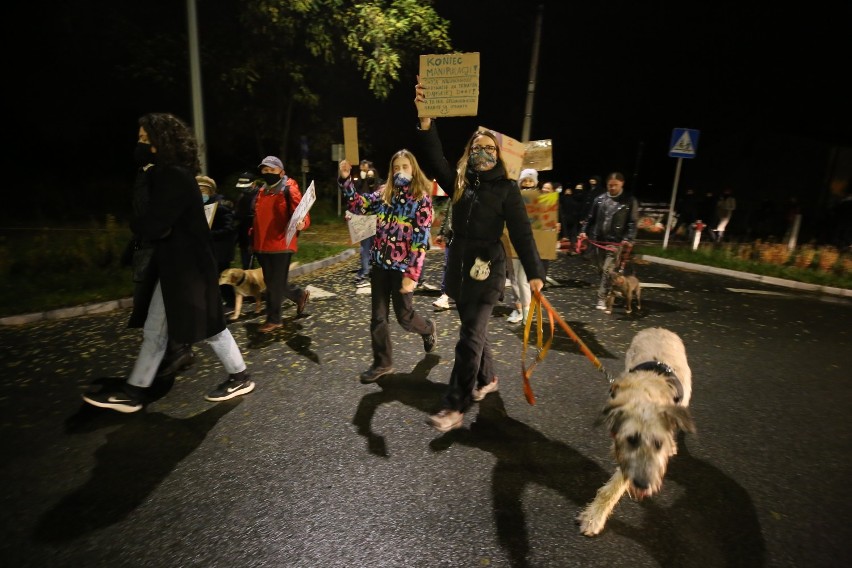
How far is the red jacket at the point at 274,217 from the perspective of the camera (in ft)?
17.4

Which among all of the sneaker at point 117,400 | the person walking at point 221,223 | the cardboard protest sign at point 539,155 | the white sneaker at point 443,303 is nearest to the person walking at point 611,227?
the cardboard protest sign at point 539,155

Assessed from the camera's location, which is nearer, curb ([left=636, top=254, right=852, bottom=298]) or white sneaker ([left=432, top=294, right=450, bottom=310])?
white sneaker ([left=432, top=294, right=450, bottom=310])

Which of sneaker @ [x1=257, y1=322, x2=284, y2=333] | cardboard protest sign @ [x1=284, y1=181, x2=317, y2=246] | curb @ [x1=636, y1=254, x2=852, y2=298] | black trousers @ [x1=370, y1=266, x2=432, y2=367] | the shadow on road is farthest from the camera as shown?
curb @ [x1=636, y1=254, x2=852, y2=298]

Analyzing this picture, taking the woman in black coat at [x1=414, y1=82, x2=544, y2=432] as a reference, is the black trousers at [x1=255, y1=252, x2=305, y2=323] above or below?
below

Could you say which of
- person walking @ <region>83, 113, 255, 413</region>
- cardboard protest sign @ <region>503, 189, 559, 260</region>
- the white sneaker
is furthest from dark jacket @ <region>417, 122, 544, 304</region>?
the white sneaker

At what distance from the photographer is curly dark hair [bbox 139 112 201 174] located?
3234mm

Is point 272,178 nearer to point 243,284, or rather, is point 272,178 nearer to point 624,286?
point 243,284

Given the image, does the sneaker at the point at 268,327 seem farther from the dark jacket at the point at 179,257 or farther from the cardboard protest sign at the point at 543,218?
the cardboard protest sign at the point at 543,218

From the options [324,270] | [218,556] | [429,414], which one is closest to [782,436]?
[429,414]

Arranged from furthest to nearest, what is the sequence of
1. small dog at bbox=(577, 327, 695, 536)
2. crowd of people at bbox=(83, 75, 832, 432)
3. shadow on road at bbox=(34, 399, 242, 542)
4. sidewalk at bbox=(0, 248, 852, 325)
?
sidewalk at bbox=(0, 248, 852, 325), crowd of people at bbox=(83, 75, 832, 432), shadow on road at bbox=(34, 399, 242, 542), small dog at bbox=(577, 327, 695, 536)

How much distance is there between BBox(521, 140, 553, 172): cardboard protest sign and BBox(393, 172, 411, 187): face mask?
170cm

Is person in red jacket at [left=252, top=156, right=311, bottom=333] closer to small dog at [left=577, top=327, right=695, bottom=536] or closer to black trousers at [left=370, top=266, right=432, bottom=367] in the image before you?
black trousers at [left=370, top=266, right=432, bottom=367]

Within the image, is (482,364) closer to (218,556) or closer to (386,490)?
(386,490)

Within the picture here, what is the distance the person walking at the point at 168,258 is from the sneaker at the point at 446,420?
184cm
